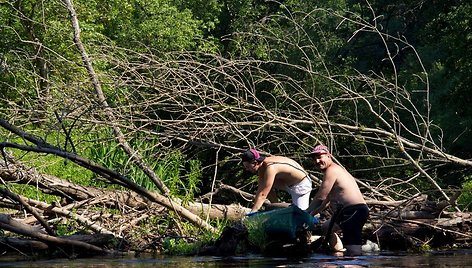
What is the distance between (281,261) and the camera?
35.6ft

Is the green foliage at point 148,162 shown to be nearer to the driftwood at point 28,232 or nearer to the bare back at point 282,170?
the bare back at point 282,170

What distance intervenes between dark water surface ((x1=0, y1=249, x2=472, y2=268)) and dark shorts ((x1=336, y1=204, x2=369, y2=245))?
1.17 feet

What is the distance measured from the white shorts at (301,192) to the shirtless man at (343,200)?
845 mm

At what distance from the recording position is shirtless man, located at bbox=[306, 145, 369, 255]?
12.0 m

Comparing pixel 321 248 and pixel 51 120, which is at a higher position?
pixel 51 120

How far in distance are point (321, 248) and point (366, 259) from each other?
1432 millimetres

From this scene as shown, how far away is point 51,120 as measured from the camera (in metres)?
14.3

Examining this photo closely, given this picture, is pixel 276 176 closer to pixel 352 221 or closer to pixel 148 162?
pixel 352 221

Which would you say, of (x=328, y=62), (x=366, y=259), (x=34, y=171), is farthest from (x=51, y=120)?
(x=328, y=62)

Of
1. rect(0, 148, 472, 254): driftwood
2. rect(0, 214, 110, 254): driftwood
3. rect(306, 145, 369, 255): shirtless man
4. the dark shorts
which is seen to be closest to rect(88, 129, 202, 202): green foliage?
rect(0, 148, 472, 254): driftwood

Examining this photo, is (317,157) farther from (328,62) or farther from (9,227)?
(328,62)

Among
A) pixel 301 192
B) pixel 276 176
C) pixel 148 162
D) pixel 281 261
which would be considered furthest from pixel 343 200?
pixel 148 162

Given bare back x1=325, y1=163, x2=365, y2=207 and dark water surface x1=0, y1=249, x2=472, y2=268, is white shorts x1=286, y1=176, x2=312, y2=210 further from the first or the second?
dark water surface x1=0, y1=249, x2=472, y2=268

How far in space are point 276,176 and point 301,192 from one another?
403 millimetres
